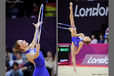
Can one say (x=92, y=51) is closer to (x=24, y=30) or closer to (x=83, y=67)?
(x=83, y=67)

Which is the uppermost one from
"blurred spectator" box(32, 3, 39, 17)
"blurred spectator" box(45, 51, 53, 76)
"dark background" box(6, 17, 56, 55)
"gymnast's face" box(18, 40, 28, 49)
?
"blurred spectator" box(32, 3, 39, 17)

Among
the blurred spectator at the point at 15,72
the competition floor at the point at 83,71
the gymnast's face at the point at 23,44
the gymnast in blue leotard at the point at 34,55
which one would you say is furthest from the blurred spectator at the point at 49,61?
the blurred spectator at the point at 15,72

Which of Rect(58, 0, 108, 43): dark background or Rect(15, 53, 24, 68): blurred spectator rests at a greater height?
Rect(58, 0, 108, 43): dark background

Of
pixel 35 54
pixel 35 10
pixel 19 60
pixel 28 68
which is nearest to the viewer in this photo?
pixel 35 54

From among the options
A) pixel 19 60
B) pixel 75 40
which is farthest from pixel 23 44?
pixel 19 60

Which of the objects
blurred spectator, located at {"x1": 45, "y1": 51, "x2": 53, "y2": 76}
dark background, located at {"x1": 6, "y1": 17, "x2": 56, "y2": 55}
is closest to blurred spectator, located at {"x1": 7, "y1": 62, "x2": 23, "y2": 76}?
dark background, located at {"x1": 6, "y1": 17, "x2": 56, "y2": 55}

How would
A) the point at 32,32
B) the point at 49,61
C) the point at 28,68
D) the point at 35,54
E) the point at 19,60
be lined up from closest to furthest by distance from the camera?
the point at 35,54 → the point at 32,32 → the point at 49,61 → the point at 28,68 → the point at 19,60

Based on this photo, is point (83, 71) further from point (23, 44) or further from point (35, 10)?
point (35, 10)

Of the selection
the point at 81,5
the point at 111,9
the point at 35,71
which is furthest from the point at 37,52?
the point at 111,9

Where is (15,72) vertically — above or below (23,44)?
below

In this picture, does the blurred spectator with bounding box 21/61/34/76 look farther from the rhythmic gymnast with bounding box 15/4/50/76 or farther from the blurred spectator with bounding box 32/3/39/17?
the blurred spectator with bounding box 32/3/39/17

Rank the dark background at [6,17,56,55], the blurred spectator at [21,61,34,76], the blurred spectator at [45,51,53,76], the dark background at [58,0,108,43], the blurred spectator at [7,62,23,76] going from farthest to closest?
1. the blurred spectator at [7,62,23,76]
2. the blurred spectator at [21,61,34,76]
3. the blurred spectator at [45,51,53,76]
4. the dark background at [6,17,56,55]
5. the dark background at [58,0,108,43]

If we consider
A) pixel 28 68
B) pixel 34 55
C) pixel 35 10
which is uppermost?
pixel 35 10

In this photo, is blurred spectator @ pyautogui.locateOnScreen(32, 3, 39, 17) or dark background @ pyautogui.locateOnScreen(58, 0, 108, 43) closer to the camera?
dark background @ pyautogui.locateOnScreen(58, 0, 108, 43)
